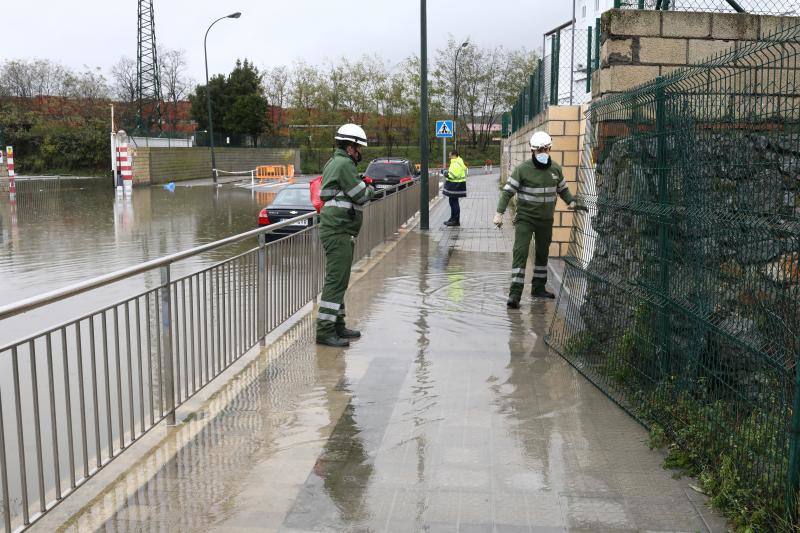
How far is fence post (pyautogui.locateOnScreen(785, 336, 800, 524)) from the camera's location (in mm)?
3402

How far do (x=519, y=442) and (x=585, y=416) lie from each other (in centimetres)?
70

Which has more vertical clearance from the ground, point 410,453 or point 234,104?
point 234,104

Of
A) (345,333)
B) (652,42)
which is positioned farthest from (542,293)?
(652,42)

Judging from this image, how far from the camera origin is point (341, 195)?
7133 mm

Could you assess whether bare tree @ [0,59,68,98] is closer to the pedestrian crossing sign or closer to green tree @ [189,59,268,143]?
green tree @ [189,59,268,143]

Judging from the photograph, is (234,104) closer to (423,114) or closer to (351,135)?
(423,114)

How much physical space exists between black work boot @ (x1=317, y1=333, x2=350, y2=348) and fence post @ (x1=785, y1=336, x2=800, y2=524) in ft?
14.2

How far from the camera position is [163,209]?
88.6 ft

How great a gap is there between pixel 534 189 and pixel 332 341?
2919 millimetres

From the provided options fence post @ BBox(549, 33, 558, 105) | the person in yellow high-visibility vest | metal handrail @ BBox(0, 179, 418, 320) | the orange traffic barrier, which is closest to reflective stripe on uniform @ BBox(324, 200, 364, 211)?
metal handrail @ BBox(0, 179, 418, 320)

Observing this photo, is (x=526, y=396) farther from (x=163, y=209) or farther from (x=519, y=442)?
(x=163, y=209)

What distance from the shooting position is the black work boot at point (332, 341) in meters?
7.29

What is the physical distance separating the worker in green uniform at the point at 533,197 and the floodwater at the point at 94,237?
11.9 ft

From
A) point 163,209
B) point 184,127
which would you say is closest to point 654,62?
point 163,209
